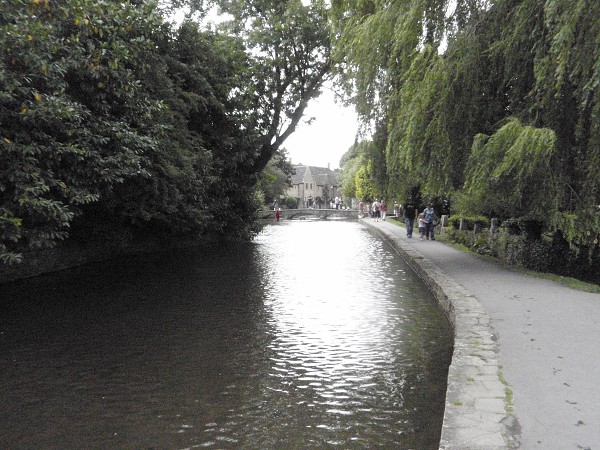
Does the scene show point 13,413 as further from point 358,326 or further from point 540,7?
point 540,7

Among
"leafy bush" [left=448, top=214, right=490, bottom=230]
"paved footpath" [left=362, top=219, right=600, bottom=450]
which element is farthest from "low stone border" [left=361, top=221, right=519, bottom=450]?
"leafy bush" [left=448, top=214, right=490, bottom=230]

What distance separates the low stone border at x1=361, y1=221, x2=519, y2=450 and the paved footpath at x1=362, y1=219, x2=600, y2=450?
0.07m

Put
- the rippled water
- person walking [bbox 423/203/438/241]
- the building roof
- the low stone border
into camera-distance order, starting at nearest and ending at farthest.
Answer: the low stone border
the rippled water
person walking [bbox 423/203/438/241]
the building roof

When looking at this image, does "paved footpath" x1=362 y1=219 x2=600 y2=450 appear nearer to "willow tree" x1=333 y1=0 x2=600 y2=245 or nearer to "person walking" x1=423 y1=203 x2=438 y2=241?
"willow tree" x1=333 y1=0 x2=600 y2=245

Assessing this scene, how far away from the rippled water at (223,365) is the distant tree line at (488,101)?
2.74 meters

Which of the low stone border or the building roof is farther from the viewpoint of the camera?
the building roof

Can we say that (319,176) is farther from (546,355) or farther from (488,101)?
(546,355)

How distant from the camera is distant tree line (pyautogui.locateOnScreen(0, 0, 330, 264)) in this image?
857cm

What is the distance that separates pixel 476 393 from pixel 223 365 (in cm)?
292

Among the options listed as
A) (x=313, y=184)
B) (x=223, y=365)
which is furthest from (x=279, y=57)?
(x=313, y=184)

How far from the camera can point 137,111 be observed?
1166 cm

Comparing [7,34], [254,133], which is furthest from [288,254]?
[7,34]

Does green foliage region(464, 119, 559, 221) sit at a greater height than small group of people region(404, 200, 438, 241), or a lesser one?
greater

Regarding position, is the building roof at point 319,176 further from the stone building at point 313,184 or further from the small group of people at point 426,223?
the small group of people at point 426,223
